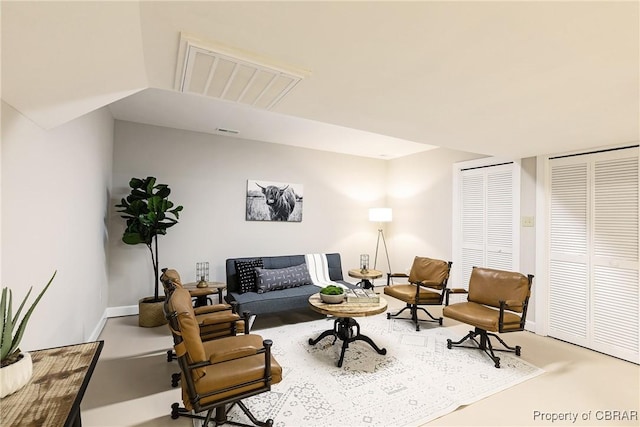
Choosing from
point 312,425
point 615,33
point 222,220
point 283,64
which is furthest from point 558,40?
point 222,220

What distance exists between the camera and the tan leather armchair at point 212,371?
1.62m

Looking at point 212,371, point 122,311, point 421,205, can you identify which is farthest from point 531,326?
point 122,311

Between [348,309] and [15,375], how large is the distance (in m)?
2.30

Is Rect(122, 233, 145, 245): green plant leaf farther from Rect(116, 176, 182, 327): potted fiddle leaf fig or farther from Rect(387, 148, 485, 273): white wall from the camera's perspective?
Rect(387, 148, 485, 273): white wall

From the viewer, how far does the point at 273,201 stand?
5.04 metres

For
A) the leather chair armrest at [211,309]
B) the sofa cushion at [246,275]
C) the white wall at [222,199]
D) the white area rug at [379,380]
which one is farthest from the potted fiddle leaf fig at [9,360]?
the white wall at [222,199]

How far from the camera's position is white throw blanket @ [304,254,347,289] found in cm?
474

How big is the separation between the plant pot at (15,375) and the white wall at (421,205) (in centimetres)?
492

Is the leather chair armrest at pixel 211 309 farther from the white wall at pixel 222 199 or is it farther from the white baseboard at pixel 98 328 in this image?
the white wall at pixel 222 199

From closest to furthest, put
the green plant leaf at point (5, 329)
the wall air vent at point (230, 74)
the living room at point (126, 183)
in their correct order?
the green plant leaf at point (5, 329) < the living room at point (126, 183) < the wall air vent at point (230, 74)

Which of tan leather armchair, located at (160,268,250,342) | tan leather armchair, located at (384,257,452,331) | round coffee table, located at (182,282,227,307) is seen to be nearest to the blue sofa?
round coffee table, located at (182,282,227,307)

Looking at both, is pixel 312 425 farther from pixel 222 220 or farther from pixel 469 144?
pixel 222 220

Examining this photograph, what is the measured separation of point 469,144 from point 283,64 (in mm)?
2459

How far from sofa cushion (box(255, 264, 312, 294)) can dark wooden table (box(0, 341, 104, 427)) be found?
2652mm
